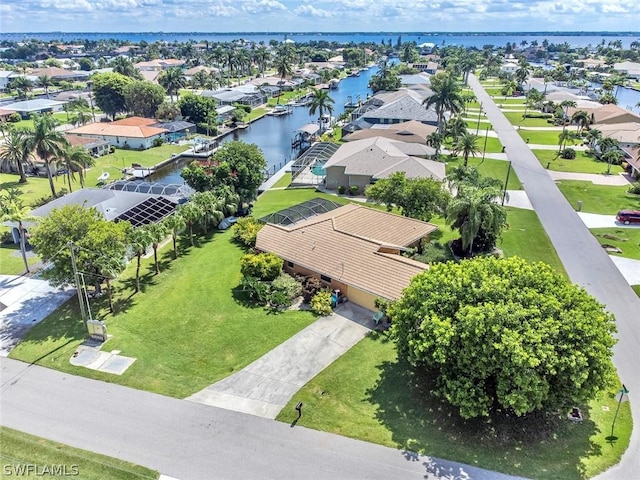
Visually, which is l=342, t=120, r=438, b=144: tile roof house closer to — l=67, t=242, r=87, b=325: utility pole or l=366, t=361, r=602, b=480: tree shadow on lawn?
l=67, t=242, r=87, b=325: utility pole

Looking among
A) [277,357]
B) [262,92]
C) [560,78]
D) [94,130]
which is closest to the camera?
[277,357]

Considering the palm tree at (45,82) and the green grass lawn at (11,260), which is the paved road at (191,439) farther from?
the palm tree at (45,82)

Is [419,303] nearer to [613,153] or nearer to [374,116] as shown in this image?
[613,153]

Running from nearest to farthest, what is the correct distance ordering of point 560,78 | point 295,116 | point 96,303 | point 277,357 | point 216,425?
1. point 216,425
2. point 277,357
3. point 96,303
4. point 295,116
5. point 560,78

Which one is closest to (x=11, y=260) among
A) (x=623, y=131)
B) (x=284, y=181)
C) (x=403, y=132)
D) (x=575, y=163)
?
(x=284, y=181)

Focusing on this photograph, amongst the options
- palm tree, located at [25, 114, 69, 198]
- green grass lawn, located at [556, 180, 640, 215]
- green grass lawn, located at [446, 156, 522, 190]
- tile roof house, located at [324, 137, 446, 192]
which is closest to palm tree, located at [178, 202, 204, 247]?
tile roof house, located at [324, 137, 446, 192]

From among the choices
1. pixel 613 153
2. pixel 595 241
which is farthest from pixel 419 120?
pixel 595 241
